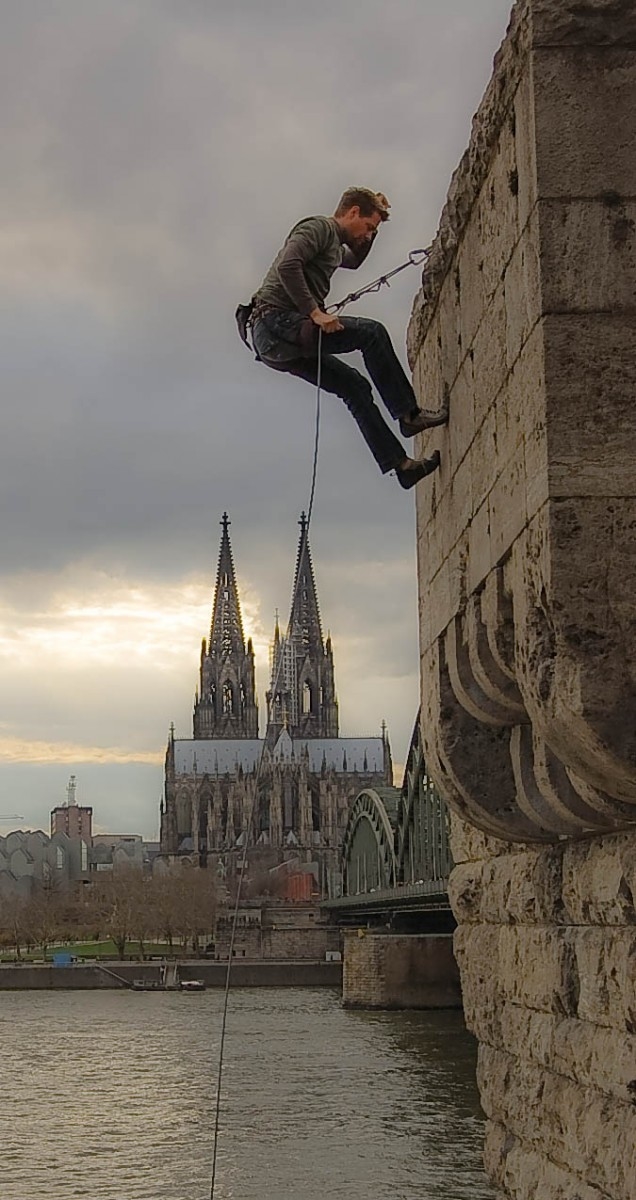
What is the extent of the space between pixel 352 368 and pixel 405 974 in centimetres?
4171

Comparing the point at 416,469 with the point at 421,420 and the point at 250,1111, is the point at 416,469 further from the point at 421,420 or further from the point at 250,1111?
the point at 250,1111

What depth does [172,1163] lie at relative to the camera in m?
17.4

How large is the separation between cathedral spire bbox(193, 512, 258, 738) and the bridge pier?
8244cm

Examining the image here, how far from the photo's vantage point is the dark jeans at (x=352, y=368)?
5004 mm

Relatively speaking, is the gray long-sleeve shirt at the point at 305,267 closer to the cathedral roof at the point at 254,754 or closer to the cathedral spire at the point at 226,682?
the cathedral roof at the point at 254,754

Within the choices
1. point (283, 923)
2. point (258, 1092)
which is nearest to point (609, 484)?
point (258, 1092)

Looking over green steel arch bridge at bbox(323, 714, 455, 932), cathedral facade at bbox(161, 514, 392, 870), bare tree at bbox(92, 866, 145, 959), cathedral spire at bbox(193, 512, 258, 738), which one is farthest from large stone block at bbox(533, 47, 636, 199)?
cathedral spire at bbox(193, 512, 258, 738)

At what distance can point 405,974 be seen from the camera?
4500cm

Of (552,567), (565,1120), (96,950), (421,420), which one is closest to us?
(552,567)

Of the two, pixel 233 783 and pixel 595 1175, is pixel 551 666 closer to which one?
pixel 595 1175

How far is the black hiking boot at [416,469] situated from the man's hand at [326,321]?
622 millimetres

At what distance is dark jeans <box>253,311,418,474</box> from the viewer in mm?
5004

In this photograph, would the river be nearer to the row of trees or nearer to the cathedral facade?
the row of trees

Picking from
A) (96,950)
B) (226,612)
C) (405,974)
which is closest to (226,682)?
(226,612)
